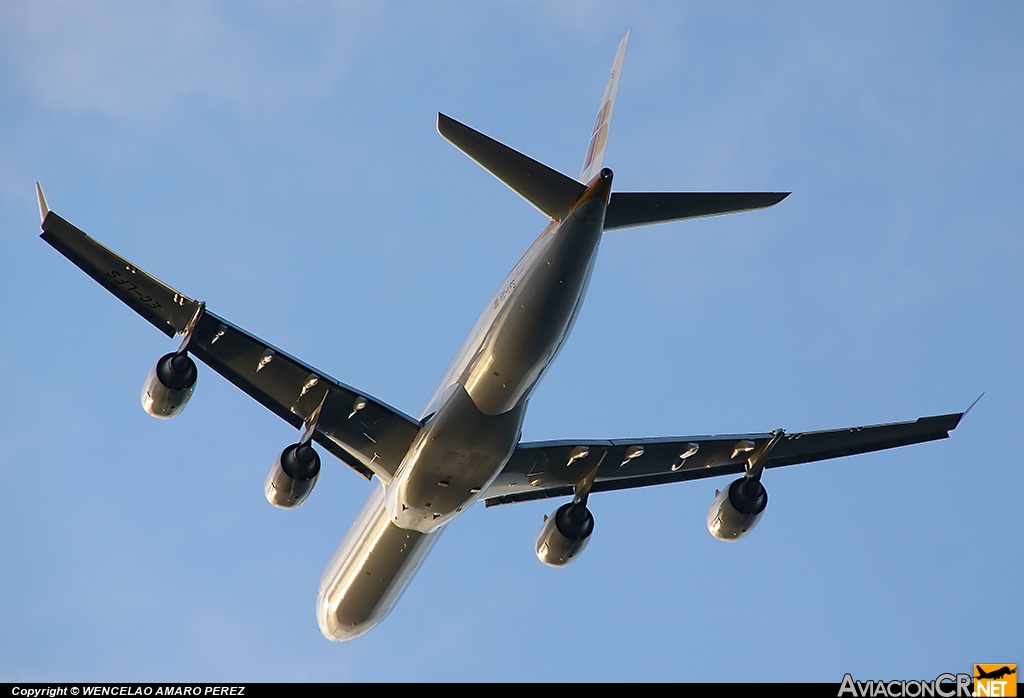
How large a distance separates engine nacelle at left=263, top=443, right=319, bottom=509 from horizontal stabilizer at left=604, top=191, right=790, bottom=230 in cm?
783

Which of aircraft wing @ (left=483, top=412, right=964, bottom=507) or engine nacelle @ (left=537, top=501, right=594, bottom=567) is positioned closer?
aircraft wing @ (left=483, top=412, right=964, bottom=507)

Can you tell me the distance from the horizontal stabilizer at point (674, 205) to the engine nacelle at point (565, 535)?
785 cm

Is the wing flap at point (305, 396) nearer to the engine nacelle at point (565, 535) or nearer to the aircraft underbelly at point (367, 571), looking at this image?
the aircraft underbelly at point (367, 571)

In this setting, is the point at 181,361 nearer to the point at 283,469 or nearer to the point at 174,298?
the point at 174,298

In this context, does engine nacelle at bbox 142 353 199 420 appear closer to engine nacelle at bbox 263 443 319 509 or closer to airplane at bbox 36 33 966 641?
airplane at bbox 36 33 966 641

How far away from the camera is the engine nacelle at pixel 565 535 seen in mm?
27906

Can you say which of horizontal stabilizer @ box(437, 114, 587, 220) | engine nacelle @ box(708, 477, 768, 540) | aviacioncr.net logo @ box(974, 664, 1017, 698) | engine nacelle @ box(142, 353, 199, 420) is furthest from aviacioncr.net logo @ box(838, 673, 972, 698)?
engine nacelle @ box(142, 353, 199, 420)

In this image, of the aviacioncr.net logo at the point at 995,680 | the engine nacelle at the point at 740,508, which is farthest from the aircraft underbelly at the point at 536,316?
the aviacioncr.net logo at the point at 995,680

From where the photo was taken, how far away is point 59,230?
77.7 ft

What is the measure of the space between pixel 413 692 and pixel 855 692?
7822 mm

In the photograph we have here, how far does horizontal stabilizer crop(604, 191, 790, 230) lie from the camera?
21641 mm

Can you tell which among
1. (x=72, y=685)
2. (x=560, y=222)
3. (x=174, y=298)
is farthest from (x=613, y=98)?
(x=72, y=685)

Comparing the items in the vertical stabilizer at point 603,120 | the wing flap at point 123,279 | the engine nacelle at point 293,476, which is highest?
the vertical stabilizer at point 603,120

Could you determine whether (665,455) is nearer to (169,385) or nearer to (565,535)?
(565,535)
